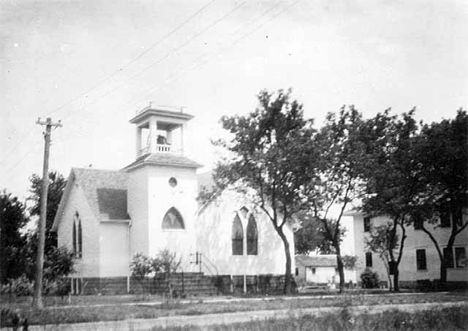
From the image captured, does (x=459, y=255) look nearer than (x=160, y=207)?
No

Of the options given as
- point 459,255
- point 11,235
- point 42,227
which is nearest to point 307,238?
point 459,255

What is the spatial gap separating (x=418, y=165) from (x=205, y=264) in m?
15.7

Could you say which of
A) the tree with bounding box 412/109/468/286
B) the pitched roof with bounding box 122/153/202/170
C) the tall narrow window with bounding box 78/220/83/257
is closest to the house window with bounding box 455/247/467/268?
the tree with bounding box 412/109/468/286

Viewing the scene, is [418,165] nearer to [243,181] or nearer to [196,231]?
[243,181]

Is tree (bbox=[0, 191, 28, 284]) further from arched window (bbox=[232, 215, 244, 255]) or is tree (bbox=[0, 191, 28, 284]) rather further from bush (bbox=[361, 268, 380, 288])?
bush (bbox=[361, 268, 380, 288])

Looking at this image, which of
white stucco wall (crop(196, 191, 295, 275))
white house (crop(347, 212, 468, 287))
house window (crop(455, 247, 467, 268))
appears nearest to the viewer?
white stucco wall (crop(196, 191, 295, 275))

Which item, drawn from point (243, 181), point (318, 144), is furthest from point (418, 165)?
point (243, 181)

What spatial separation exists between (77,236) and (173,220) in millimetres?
7412

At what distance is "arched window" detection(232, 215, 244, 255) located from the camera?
39250 millimetres

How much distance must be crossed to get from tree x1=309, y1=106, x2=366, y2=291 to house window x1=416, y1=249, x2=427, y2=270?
1476 cm

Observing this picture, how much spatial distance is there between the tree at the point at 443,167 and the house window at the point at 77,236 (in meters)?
22.6

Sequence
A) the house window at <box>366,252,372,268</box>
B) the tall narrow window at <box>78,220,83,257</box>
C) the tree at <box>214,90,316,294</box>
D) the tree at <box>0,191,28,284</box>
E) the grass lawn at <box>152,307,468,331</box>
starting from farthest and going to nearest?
the house window at <box>366,252,372,268</box> < the tall narrow window at <box>78,220,83,257</box> < the tree at <box>214,90,316,294</box> < the tree at <box>0,191,28,284</box> < the grass lawn at <box>152,307,468,331</box>

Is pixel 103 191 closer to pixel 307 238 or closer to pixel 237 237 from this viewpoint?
A: pixel 237 237

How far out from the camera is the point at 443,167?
37.9 meters
